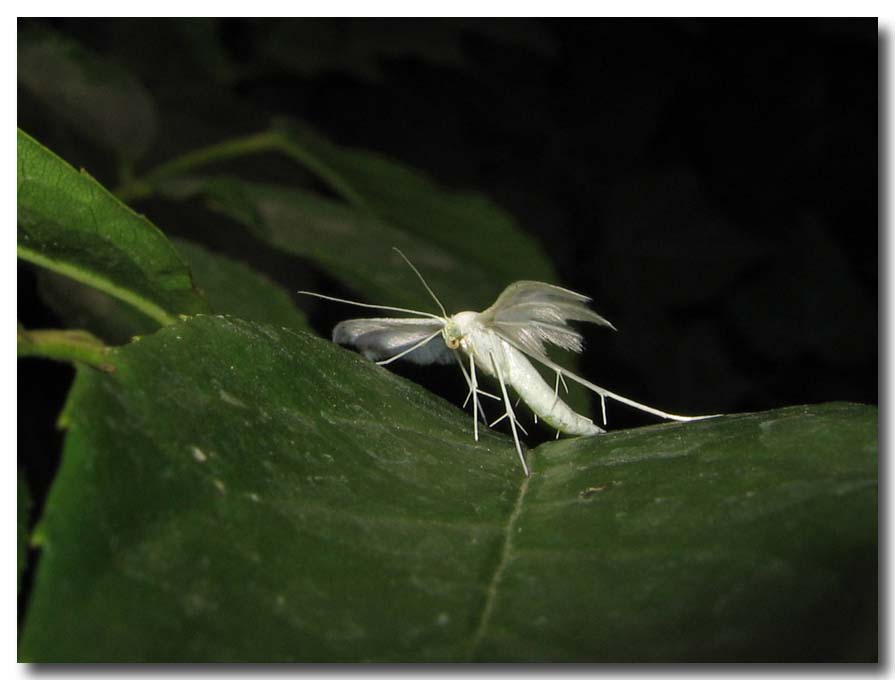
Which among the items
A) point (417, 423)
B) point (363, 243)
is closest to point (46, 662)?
point (417, 423)

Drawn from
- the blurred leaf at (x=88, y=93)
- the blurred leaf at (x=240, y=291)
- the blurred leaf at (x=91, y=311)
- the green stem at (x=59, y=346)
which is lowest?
the green stem at (x=59, y=346)

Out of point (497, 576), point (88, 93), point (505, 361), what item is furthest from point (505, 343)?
point (88, 93)

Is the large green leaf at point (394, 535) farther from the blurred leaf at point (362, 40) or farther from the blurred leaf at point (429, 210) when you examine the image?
the blurred leaf at point (362, 40)

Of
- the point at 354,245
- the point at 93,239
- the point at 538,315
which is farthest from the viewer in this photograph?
the point at 354,245

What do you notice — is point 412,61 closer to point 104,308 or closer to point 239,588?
point 104,308

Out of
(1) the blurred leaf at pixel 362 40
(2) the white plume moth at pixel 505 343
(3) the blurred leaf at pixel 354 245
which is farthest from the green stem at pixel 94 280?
(1) the blurred leaf at pixel 362 40

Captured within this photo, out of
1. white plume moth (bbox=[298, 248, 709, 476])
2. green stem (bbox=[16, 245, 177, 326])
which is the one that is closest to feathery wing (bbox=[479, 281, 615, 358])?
white plume moth (bbox=[298, 248, 709, 476])

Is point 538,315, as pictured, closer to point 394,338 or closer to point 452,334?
point 452,334
